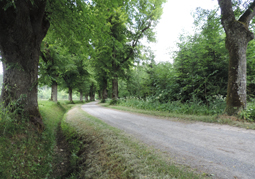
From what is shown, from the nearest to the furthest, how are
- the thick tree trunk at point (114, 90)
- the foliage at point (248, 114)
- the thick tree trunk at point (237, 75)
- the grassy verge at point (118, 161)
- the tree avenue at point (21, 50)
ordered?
the grassy verge at point (118, 161) < the tree avenue at point (21, 50) < the foliage at point (248, 114) < the thick tree trunk at point (237, 75) < the thick tree trunk at point (114, 90)

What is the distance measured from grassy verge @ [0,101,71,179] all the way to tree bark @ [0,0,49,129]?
2.54 feet

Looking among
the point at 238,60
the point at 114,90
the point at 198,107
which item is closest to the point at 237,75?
the point at 238,60

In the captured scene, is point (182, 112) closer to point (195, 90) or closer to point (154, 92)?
point (195, 90)

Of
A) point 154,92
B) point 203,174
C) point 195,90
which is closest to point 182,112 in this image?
point 195,90

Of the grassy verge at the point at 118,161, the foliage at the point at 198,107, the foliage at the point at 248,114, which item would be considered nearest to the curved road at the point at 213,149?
the grassy verge at the point at 118,161

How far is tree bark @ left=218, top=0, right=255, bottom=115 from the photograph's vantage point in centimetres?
549

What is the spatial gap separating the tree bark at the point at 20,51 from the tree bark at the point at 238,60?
7925mm

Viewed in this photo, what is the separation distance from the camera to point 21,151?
291 cm

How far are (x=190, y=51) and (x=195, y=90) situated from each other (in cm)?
255

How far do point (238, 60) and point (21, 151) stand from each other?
8362mm

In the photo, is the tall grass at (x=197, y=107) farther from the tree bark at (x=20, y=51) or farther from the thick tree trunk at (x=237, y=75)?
the tree bark at (x=20, y=51)

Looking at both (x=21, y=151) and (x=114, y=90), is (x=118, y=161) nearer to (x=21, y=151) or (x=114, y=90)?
(x=21, y=151)

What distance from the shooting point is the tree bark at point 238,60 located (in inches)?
216

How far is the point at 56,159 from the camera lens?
363 centimetres
